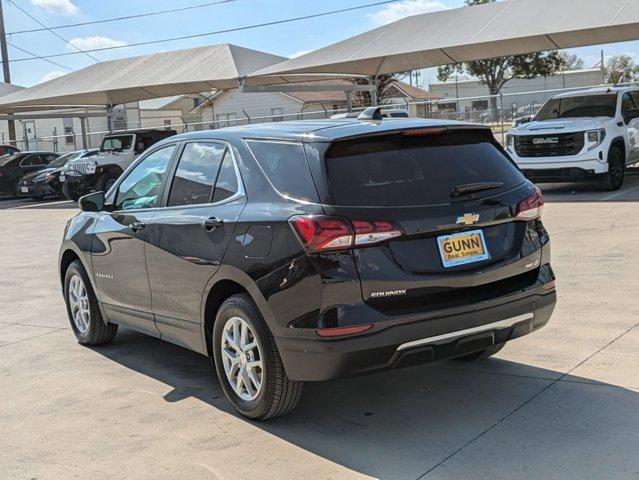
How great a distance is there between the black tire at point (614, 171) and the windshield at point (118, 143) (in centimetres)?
1321

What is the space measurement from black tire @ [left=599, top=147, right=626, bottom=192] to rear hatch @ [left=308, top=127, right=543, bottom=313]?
428 inches

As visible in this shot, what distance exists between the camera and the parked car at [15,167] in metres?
26.8

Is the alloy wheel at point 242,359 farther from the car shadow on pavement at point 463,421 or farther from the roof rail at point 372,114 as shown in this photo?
the roof rail at point 372,114

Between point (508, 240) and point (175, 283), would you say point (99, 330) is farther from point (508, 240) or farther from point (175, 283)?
point (508, 240)

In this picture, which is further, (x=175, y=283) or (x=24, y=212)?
(x=24, y=212)

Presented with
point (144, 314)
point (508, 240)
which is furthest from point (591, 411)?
point (144, 314)

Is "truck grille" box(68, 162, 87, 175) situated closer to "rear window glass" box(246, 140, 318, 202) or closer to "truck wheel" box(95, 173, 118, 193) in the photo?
"truck wheel" box(95, 173, 118, 193)

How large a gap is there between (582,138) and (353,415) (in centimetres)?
1121

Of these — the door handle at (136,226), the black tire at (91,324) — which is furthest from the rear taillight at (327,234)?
the black tire at (91,324)

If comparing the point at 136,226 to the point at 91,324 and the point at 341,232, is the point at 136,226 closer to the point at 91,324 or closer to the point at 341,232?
the point at 91,324

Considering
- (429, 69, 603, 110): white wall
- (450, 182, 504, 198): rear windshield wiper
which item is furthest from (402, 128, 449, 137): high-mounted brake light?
(429, 69, 603, 110): white wall

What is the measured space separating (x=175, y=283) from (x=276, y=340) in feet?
3.88

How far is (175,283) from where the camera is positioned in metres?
5.02

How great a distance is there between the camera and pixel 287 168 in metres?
4.31
